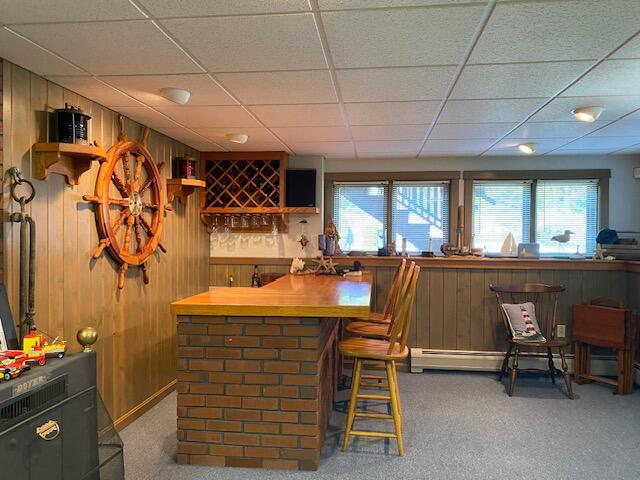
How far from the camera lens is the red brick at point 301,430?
2410 millimetres

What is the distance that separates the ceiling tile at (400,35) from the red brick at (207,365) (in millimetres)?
1609

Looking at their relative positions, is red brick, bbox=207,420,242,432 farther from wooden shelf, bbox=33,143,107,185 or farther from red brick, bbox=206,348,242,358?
wooden shelf, bbox=33,143,107,185

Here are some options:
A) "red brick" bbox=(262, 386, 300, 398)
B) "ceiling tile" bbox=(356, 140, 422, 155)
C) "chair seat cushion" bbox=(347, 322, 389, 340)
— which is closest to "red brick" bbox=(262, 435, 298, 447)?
"red brick" bbox=(262, 386, 300, 398)

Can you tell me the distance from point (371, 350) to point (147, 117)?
208 centimetres

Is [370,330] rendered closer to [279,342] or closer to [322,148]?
[279,342]

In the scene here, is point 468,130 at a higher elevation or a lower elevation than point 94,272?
higher

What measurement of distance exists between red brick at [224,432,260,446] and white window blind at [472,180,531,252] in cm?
317

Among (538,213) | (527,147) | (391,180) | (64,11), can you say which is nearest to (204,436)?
(64,11)

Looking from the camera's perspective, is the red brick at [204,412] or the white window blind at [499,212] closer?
the red brick at [204,412]

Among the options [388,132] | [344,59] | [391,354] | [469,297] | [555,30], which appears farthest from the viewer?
[469,297]

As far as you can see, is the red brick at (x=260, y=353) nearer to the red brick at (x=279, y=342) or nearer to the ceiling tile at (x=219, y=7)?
the red brick at (x=279, y=342)

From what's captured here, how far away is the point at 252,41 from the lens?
1855 mm

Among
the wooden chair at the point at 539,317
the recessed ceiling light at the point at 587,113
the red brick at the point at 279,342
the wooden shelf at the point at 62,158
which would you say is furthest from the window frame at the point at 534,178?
the wooden shelf at the point at 62,158

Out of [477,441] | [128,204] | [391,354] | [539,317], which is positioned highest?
[128,204]
